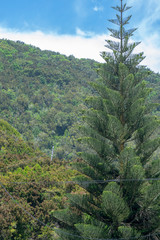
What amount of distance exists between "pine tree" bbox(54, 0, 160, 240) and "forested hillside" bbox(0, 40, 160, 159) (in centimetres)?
2120

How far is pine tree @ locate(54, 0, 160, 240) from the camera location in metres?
6.94

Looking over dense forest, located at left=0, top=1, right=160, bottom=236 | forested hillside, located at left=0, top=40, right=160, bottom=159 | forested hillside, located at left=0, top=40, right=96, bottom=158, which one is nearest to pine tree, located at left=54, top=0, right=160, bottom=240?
dense forest, located at left=0, top=1, right=160, bottom=236

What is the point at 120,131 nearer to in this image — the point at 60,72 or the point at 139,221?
the point at 139,221

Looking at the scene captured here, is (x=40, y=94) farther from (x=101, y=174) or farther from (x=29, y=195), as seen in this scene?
(x=101, y=174)

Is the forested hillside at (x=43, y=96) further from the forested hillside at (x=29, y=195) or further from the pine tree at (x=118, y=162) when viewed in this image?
the pine tree at (x=118, y=162)

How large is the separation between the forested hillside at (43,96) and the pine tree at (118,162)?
21196mm

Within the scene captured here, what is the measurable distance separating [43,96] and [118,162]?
50.3 metres

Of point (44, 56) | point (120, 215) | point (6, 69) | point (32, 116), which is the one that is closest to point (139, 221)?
point (120, 215)

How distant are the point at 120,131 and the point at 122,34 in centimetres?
351

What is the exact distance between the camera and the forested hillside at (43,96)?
1752 inches

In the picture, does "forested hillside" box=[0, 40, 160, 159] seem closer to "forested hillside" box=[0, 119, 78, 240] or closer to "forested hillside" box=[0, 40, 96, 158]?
"forested hillside" box=[0, 40, 96, 158]

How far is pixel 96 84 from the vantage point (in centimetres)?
910

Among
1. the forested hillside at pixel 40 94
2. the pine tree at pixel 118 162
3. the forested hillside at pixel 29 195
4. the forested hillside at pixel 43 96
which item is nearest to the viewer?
the pine tree at pixel 118 162

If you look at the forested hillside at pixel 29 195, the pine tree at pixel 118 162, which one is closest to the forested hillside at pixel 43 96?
the forested hillside at pixel 29 195
